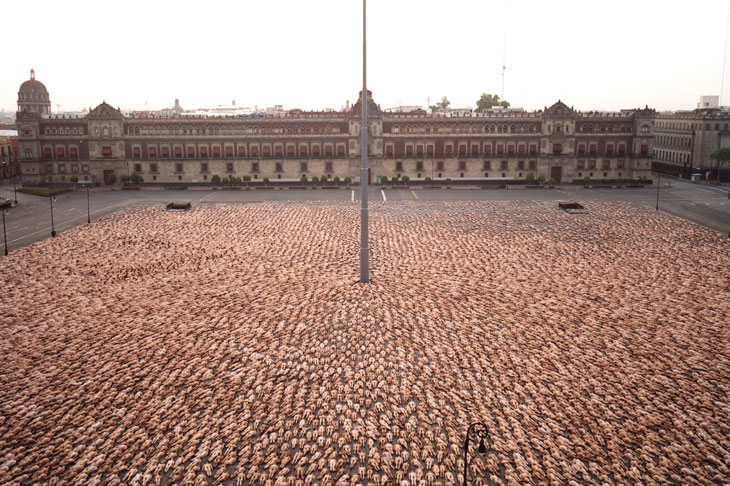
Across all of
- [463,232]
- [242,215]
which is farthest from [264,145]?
[463,232]

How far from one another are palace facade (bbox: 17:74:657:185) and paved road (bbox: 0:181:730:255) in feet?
22.4

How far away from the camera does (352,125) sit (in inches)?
3556

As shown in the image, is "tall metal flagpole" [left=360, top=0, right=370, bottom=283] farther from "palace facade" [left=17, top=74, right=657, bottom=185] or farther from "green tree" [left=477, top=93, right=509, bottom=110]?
"green tree" [left=477, top=93, right=509, bottom=110]

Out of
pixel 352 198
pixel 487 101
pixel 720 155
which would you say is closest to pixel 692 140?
pixel 720 155

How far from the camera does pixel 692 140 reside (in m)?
103

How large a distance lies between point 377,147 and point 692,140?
57.0 m

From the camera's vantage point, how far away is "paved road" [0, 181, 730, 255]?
60750 millimetres

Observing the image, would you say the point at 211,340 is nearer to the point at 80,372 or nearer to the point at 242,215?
the point at 80,372

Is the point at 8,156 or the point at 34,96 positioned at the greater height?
the point at 34,96

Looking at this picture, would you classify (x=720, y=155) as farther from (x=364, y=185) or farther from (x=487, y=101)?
(x=364, y=185)

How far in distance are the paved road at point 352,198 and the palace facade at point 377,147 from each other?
683cm

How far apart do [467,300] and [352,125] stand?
201 ft

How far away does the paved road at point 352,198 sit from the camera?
60.8 m

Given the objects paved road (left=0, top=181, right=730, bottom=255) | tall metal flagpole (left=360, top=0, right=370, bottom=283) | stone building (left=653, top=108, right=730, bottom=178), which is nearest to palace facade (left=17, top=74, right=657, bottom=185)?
paved road (left=0, top=181, right=730, bottom=255)
